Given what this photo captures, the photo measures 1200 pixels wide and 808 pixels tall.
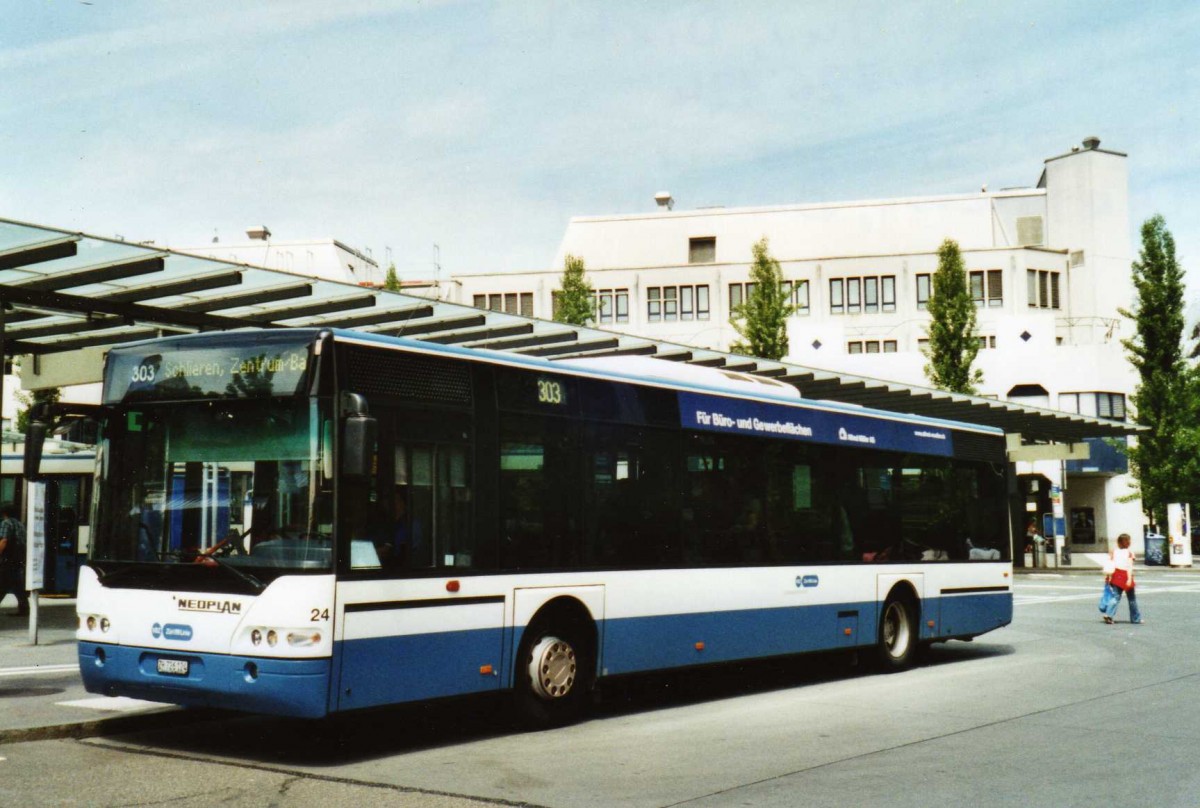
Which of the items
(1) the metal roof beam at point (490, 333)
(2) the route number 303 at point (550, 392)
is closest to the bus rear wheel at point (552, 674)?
(2) the route number 303 at point (550, 392)

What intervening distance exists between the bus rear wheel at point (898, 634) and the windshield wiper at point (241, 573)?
26.3 ft

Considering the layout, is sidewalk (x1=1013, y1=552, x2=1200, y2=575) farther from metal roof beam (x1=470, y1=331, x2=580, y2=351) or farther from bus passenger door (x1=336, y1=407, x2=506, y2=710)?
bus passenger door (x1=336, y1=407, x2=506, y2=710)

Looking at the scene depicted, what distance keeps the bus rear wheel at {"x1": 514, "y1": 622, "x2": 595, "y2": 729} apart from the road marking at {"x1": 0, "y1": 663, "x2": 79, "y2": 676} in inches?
211

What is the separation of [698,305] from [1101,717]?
6232 centimetres

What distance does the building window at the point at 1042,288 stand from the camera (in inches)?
2694

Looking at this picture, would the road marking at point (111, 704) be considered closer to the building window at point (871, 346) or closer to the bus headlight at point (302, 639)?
the bus headlight at point (302, 639)

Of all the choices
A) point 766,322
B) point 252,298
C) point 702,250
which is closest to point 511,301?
point 702,250

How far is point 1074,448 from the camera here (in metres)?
43.3

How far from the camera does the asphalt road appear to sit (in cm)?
759

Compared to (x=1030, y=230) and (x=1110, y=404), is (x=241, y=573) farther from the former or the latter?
(x=1030, y=230)

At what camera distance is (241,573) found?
332 inches

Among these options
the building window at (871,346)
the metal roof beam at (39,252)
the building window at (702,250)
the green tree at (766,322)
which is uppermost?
the building window at (702,250)

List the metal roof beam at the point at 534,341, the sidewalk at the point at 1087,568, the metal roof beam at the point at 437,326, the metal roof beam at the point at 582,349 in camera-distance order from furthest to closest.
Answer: the sidewalk at the point at 1087,568 → the metal roof beam at the point at 582,349 → the metal roof beam at the point at 534,341 → the metal roof beam at the point at 437,326

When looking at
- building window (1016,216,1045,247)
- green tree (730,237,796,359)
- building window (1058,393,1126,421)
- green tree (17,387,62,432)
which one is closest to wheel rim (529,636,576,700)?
green tree (17,387,62,432)
